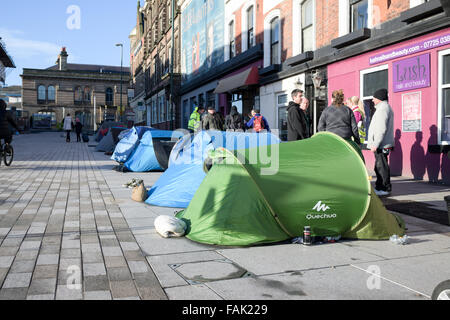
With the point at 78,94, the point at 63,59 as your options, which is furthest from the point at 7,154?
the point at 63,59

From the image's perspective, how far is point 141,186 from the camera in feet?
24.2

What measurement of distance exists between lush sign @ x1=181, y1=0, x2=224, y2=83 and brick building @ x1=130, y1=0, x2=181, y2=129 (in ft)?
4.07

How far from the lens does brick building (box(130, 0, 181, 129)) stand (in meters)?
34.6

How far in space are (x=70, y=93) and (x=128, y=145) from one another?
73331 millimetres

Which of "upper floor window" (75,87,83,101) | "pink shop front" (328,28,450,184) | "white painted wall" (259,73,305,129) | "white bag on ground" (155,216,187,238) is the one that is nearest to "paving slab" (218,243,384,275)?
"white bag on ground" (155,216,187,238)

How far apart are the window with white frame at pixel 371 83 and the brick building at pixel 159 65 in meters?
19.0

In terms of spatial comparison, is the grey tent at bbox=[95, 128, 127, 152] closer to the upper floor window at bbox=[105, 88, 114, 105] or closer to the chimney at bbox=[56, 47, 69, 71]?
the upper floor window at bbox=[105, 88, 114, 105]

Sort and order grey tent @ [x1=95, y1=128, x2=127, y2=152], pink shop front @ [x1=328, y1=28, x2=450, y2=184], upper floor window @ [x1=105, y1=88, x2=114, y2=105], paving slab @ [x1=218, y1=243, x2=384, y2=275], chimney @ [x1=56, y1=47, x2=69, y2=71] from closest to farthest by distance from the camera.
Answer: paving slab @ [x1=218, y1=243, x2=384, y2=275] → pink shop front @ [x1=328, y1=28, x2=450, y2=184] → grey tent @ [x1=95, y1=128, x2=127, y2=152] → upper floor window @ [x1=105, y1=88, x2=114, y2=105] → chimney @ [x1=56, y1=47, x2=69, y2=71]

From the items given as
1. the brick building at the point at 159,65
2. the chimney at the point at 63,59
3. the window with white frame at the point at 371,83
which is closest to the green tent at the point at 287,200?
the window with white frame at the point at 371,83

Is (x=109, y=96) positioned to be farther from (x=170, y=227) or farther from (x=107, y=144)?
(x=170, y=227)

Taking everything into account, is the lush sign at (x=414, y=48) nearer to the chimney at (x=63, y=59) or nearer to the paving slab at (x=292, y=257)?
the paving slab at (x=292, y=257)

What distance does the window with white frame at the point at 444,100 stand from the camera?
9.20m

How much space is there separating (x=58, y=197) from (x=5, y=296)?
16.1 ft

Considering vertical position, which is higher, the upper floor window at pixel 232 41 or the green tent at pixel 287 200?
the upper floor window at pixel 232 41
